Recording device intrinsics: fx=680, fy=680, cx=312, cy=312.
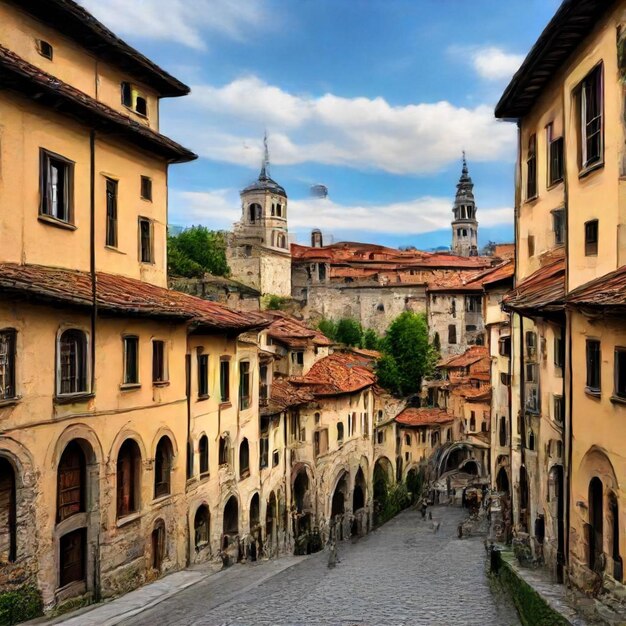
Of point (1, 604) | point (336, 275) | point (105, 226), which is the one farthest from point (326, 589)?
A: point (336, 275)

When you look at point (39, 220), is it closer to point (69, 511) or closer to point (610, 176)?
point (69, 511)

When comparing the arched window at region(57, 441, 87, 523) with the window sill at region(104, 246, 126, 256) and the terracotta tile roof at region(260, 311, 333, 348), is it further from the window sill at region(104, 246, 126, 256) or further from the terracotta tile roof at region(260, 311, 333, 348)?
the terracotta tile roof at region(260, 311, 333, 348)

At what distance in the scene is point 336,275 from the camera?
95.2 metres

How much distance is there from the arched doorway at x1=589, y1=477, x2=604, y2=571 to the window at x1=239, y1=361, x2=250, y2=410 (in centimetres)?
1581

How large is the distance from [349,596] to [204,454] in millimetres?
8118

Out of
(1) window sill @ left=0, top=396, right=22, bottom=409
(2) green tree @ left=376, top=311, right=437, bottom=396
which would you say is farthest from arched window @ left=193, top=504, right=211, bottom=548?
(2) green tree @ left=376, top=311, right=437, bottom=396

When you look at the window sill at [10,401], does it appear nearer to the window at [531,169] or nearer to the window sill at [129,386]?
the window sill at [129,386]

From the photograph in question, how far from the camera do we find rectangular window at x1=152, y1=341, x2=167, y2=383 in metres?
20.3

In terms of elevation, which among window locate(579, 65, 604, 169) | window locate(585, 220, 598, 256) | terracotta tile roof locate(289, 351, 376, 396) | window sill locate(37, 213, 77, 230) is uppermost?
window locate(579, 65, 604, 169)

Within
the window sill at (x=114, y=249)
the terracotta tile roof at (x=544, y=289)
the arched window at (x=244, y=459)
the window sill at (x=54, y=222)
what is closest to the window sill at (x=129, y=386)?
the window sill at (x=114, y=249)

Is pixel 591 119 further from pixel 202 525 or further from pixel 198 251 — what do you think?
pixel 198 251

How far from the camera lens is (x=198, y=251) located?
266ft

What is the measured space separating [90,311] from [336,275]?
79038 millimetres

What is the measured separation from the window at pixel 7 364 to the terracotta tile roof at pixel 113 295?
0.96 metres
